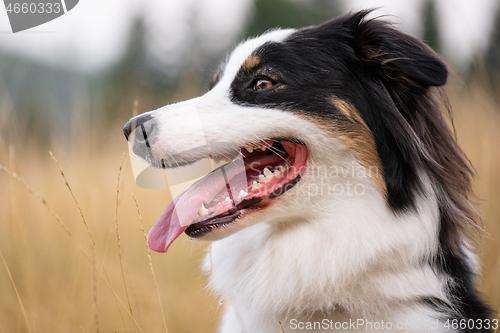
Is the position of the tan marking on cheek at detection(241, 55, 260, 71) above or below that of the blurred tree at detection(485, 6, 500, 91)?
above

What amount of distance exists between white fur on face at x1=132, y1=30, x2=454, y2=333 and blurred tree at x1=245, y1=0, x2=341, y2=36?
13910 mm

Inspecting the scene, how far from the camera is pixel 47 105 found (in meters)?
4.17

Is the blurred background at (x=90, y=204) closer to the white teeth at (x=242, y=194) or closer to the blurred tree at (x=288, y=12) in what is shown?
the white teeth at (x=242, y=194)

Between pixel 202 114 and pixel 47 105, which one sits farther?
pixel 47 105

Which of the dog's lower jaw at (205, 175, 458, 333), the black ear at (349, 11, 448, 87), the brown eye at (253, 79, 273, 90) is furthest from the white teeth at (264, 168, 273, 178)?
the black ear at (349, 11, 448, 87)

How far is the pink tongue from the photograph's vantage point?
1545 millimetres

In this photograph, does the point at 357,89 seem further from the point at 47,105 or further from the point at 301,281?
the point at 47,105

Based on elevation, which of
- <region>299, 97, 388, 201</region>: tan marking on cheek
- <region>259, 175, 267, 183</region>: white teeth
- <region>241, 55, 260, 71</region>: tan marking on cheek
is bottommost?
<region>259, 175, 267, 183</region>: white teeth

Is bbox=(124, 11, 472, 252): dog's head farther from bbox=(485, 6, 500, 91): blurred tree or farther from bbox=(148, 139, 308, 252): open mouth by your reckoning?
bbox=(485, 6, 500, 91): blurred tree

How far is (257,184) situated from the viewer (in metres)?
1.57

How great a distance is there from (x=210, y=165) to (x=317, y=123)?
1.84ft

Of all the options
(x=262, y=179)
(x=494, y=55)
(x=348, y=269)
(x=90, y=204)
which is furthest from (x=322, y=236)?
(x=494, y=55)

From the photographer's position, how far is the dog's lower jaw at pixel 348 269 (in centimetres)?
151

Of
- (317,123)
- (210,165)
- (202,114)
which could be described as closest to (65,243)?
(210,165)
